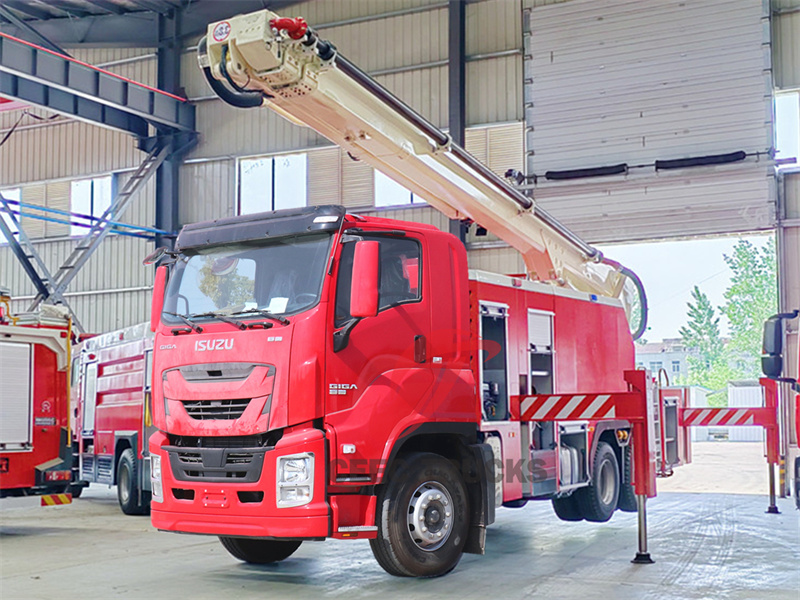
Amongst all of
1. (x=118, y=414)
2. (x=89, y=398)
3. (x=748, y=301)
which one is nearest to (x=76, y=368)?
(x=89, y=398)

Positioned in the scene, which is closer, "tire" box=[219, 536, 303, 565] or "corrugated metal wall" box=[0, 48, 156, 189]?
"tire" box=[219, 536, 303, 565]

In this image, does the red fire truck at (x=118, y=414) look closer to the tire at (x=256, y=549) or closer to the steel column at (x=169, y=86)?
the tire at (x=256, y=549)

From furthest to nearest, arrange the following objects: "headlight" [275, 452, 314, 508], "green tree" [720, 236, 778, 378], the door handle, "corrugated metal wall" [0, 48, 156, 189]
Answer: "green tree" [720, 236, 778, 378] → "corrugated metal wall" [0, 48, 156, 189] → the door handle → "headlight" [275, 452, 314, 508]

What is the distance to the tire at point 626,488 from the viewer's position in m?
11.8

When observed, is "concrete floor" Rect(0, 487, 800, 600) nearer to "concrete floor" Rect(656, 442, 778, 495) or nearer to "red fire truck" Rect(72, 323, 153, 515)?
"red fire truck" Rect(72, 323, 153, 515)

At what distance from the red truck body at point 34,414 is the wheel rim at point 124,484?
222cm

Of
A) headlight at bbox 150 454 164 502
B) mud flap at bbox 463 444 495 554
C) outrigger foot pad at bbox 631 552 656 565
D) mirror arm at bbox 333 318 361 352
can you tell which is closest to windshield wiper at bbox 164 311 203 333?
headlight at bbox 150 454 164 502

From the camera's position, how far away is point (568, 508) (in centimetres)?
1139

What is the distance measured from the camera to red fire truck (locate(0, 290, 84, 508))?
452 inches

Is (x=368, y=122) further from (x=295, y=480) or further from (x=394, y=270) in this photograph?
(x=295, y=480)

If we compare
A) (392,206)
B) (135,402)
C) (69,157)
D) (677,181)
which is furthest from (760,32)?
(69,157)

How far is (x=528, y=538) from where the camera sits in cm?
1052

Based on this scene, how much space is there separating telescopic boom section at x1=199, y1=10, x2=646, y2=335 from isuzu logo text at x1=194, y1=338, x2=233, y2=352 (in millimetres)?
2146

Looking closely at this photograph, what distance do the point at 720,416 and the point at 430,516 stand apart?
5740 millimetres
